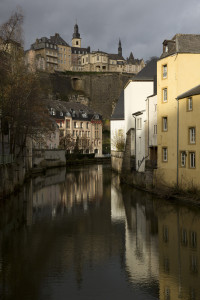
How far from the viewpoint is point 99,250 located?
13.7 metres

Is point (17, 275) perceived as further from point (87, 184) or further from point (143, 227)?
point (87, 184)

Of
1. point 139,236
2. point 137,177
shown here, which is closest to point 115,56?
point 137,177

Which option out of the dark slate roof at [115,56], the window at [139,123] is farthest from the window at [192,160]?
the dark slate roof at [115,56]

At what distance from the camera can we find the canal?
1002cm

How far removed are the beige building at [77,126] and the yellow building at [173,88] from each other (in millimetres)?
43646

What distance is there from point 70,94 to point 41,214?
91523mm

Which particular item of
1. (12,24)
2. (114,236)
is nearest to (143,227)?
(114,236)

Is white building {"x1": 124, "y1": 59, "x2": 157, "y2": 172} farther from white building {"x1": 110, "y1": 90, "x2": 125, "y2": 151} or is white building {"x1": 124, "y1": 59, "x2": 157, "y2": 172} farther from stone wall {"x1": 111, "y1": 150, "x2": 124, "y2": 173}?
white building {"x1": 110, "y1": 90, "x2": 125, "y2": 151}

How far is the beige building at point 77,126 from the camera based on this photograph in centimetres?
7331

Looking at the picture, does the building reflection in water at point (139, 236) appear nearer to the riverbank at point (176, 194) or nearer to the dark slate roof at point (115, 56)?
the riverbank at point (176, 194)

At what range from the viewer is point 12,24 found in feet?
88.2

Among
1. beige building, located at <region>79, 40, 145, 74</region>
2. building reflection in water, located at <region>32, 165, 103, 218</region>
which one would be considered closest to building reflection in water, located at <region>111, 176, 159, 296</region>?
building reflection in water, located at <region>32, 165, 103, 218</region>

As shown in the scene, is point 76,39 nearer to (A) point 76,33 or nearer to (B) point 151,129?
(A) point 76,33

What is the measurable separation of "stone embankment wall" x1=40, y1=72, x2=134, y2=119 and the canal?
8873 centimetres
